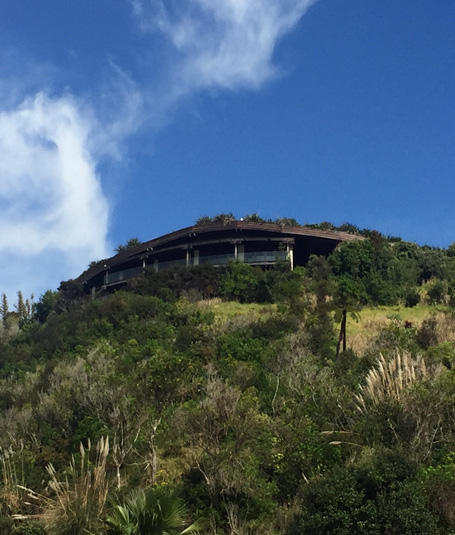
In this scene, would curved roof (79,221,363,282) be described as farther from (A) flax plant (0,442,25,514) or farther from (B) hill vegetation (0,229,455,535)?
(A) flax plant (0,442,25,514)

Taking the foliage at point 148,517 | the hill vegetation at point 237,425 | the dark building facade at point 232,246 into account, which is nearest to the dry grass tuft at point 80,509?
the hill vegetation at point 237,425

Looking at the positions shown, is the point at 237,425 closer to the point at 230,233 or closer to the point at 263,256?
the point at 263,256

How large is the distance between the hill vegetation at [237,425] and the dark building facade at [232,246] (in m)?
11.4

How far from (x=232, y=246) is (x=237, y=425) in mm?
39331

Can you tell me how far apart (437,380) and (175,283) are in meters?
34.3

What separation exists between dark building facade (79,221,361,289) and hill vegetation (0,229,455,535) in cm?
1142

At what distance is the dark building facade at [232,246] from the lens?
5750cm

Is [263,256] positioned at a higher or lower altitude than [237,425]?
higher

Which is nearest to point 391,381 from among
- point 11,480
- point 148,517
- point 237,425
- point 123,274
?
point 237,425

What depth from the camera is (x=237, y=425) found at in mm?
21109

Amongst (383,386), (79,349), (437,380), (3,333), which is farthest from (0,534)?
(3,333)

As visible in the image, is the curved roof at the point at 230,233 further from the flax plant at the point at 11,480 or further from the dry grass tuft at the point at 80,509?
the dry grass tuft at the point at 80,509

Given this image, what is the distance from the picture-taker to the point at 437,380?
2058 centimetres

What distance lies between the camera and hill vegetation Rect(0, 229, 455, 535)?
56.4 ft
